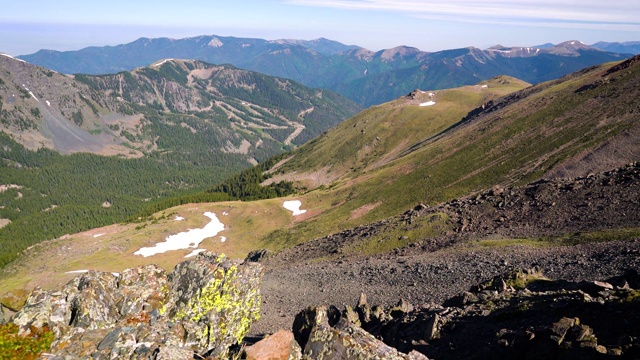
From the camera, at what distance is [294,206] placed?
110188mm

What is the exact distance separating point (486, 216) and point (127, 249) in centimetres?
8565

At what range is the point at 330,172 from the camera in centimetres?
17388

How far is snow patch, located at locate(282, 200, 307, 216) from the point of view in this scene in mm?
105256

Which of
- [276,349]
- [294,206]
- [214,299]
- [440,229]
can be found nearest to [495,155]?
[440,229]

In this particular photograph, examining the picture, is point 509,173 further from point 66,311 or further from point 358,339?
point 66,311

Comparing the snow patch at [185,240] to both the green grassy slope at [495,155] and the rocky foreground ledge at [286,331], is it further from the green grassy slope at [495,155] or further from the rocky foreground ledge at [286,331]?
the rocky foreground ledge at [286,331]

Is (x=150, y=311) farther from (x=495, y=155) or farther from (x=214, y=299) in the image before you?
(x=495, y=155)

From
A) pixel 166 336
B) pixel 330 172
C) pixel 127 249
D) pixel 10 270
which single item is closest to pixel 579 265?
pixel 166 336

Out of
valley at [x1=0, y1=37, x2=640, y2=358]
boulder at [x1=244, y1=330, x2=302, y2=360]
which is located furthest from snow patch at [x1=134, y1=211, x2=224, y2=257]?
boulder at [x1=244, y1=330, x2=302, y2=360]

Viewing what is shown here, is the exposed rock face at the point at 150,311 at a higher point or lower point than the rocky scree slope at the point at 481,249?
higher

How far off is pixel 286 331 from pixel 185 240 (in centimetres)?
9311

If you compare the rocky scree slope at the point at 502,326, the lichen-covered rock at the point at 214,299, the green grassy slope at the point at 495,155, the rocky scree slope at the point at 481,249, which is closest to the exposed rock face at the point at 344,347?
the rocky scree slope at the point at 502,326

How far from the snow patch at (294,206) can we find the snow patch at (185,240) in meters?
19.6

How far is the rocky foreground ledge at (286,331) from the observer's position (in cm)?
1511
